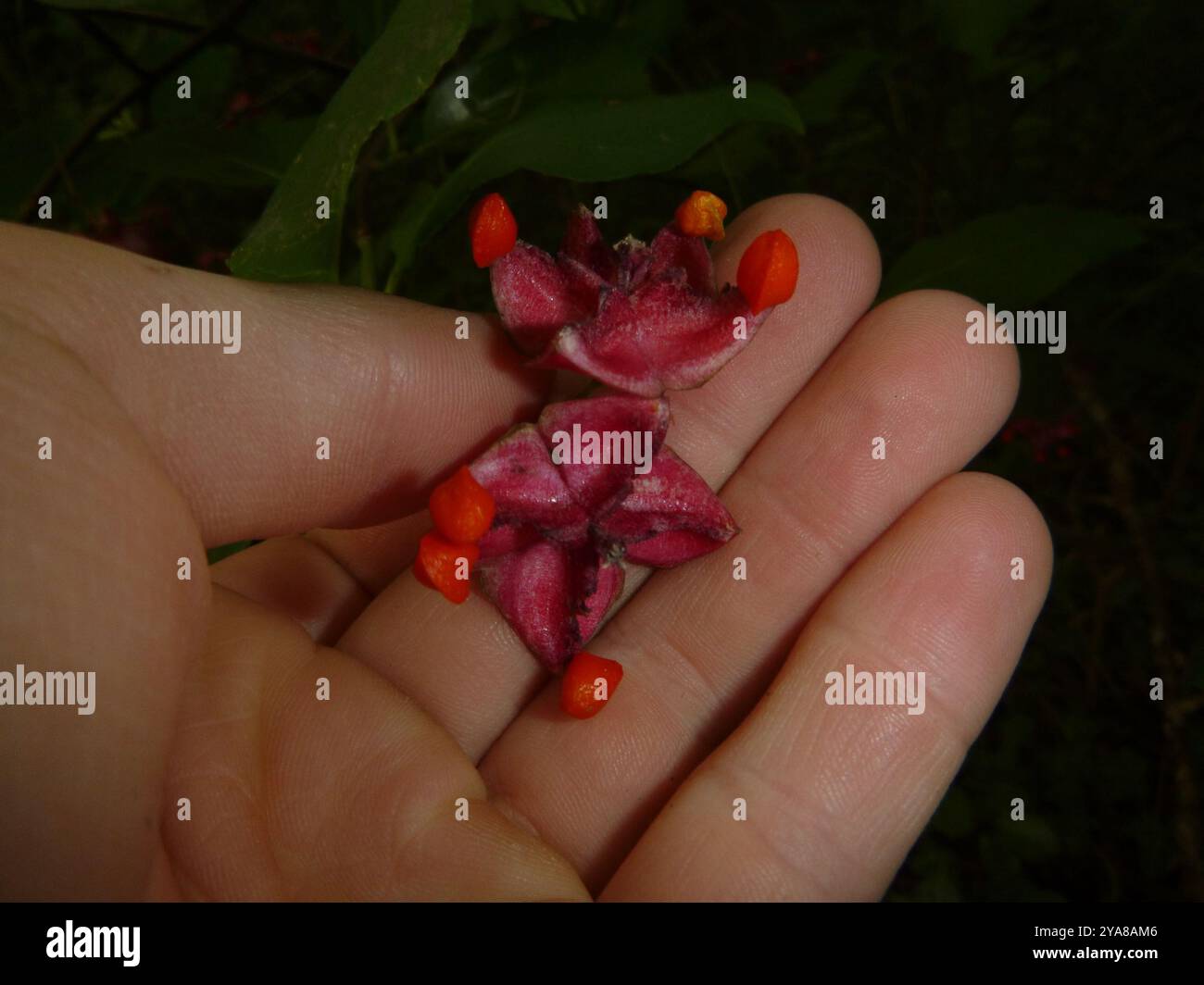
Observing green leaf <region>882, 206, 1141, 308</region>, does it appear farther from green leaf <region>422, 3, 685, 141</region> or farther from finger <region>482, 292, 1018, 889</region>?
green leaf <region>422, 3, 685, 141</region>

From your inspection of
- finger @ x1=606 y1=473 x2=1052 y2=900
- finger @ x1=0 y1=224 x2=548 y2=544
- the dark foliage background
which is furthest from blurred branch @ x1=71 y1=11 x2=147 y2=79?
finger @ x1=606 y1=473 x2=1052 y2=900

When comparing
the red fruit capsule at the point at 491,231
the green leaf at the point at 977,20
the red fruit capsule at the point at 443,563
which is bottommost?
the red fruit capsule at the point at 443,563

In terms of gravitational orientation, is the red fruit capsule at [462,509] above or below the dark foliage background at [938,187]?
below

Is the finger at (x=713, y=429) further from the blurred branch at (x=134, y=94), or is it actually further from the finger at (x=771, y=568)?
the blurred branch at (x=134, y=94)
